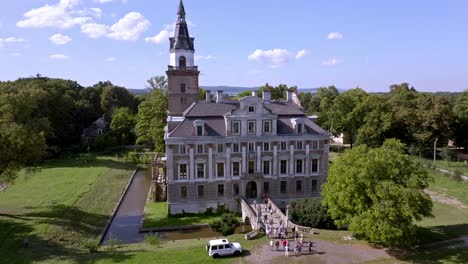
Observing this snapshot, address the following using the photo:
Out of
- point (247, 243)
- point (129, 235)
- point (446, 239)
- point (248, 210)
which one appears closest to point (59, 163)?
point (129, 235)

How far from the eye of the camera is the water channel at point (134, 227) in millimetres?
34844

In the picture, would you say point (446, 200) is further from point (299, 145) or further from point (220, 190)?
point (220, 190)

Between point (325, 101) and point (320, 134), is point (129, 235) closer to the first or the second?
point (320, 134)

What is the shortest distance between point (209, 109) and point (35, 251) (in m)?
21.2

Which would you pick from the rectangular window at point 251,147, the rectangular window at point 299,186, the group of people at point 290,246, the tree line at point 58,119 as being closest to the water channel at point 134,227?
the group of people at point 290,246

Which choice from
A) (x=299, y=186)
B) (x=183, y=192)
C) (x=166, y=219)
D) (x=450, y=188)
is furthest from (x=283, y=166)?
(x=450, y=188)

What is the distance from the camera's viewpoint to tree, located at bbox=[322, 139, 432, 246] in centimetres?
2608

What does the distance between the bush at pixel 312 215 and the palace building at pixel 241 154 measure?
25.4ft

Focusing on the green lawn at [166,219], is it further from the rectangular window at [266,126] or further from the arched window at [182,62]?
the arched window at [182,62]

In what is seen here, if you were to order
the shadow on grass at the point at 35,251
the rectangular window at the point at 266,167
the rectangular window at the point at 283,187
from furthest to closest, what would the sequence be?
the rectangular window at the point at 283,187, the rectangular window at the point at 266,167, the shadow on grass at the point at 35,251

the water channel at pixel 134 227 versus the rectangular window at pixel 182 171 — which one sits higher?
the rectangular window at pixel 182 171

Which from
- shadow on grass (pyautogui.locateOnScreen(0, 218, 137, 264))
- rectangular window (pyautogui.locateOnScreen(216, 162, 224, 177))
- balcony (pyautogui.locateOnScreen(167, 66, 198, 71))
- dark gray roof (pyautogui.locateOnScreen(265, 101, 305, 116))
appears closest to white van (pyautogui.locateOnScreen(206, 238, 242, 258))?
shadow on grass (pyautogui.locateOnScreen(0, 218, 137, 264))

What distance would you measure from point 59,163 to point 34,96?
502 inches

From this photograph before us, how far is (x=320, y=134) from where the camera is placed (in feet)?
139
